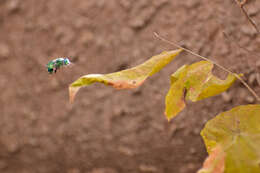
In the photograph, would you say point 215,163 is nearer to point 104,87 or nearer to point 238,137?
point 238,137

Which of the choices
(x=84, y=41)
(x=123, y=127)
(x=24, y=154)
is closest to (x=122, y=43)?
(x=84, y=41)

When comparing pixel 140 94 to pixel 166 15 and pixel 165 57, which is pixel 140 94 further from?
pixel 165 57

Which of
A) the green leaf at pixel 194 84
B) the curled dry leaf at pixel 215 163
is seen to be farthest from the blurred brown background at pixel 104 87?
the curled dry leaf at pixel 215 163

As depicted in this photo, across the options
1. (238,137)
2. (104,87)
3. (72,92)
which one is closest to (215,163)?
(238,137)

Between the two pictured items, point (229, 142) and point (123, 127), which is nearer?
point (229, 142)

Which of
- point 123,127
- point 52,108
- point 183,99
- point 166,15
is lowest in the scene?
point 183,99

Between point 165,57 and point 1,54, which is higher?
point 1,54

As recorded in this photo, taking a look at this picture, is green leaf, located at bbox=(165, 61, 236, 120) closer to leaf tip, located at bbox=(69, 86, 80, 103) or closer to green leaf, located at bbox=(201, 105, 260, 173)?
green leaf, located at bbox=(201, 105, 260, 173)
